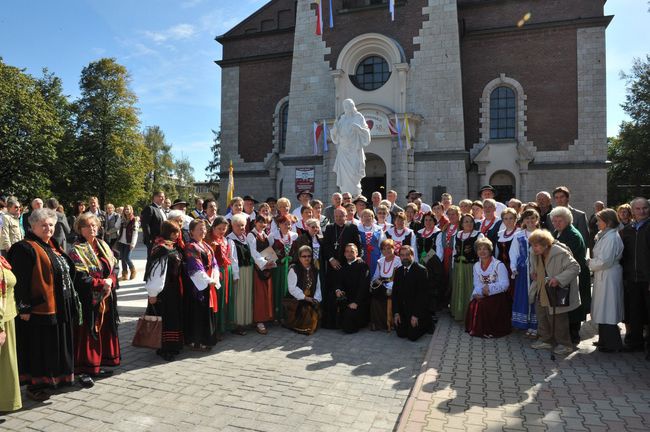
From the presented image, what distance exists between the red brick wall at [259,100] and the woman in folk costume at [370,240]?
17.3 m

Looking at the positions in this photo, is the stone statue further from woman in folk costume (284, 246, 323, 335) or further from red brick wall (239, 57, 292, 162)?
red brick wall (239, 57, 292, 162)

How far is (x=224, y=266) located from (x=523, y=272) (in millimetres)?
4584

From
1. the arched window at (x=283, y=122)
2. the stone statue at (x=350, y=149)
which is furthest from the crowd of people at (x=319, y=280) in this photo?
the arched window at (x=283, y=122)

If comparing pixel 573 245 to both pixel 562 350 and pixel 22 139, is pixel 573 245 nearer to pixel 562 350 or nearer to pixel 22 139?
pixel 562 350

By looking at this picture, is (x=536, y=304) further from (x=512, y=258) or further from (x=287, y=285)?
(x=287, y=285)

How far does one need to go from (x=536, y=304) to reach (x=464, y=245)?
163cm

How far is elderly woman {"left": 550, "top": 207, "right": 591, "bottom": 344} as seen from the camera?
635cm

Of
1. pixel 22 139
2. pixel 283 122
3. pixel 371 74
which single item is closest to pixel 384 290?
pixel 371 74

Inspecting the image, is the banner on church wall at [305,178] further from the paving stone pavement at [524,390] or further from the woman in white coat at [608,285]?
the woman in white coat at [608,285]

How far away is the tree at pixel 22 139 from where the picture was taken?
93.0 feet

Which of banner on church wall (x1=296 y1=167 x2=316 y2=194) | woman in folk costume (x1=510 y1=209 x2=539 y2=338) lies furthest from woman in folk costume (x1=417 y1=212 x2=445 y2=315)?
banner on church wall (x1=296 y1=167 x2=316 y2=194)

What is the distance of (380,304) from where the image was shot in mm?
7449

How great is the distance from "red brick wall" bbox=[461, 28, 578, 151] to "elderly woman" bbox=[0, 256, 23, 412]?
19.6 m

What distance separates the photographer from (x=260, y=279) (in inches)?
288
